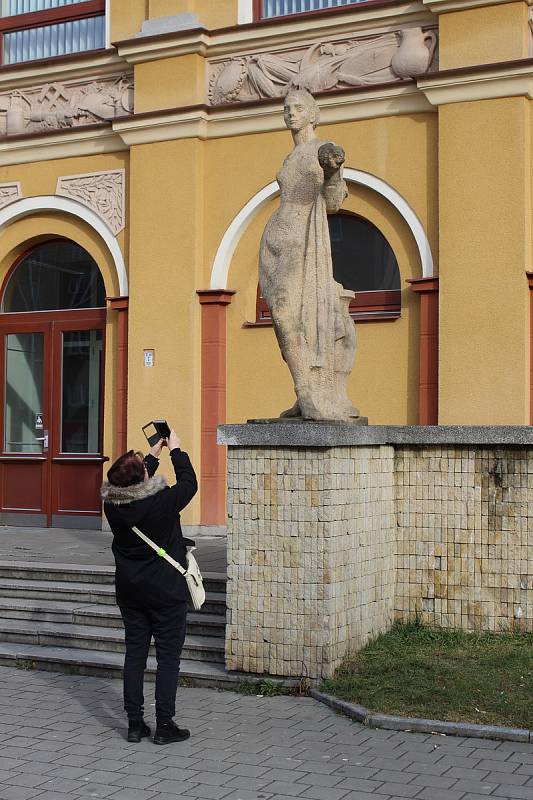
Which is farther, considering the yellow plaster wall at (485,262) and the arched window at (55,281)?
the arched window at (55,281)

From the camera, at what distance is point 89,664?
8.77 m

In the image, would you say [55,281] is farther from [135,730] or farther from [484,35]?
[135,730]

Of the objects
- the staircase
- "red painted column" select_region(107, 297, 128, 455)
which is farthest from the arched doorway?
→ the staircase

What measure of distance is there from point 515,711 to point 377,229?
7.41 metres

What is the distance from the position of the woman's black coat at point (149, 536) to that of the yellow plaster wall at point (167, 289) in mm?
6865

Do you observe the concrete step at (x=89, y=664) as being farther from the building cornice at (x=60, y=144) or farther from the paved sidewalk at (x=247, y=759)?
the building cornice at (x=60, y=144)

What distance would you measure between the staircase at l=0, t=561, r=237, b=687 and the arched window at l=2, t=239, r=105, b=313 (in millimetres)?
5201

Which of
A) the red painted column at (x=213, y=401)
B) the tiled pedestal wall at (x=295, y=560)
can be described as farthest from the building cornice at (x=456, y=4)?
A: the tiled pedestal wall at (x=295, y=560)

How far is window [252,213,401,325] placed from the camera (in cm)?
1310

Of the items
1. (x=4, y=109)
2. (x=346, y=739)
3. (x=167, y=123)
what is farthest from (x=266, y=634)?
(x=4, y=109)

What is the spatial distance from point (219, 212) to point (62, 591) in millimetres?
5571

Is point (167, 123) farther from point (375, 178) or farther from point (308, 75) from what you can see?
point (375, 178)

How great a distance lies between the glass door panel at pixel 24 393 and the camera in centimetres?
1558

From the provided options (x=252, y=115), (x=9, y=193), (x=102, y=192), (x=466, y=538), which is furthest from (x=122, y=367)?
(x=466, y=538)
